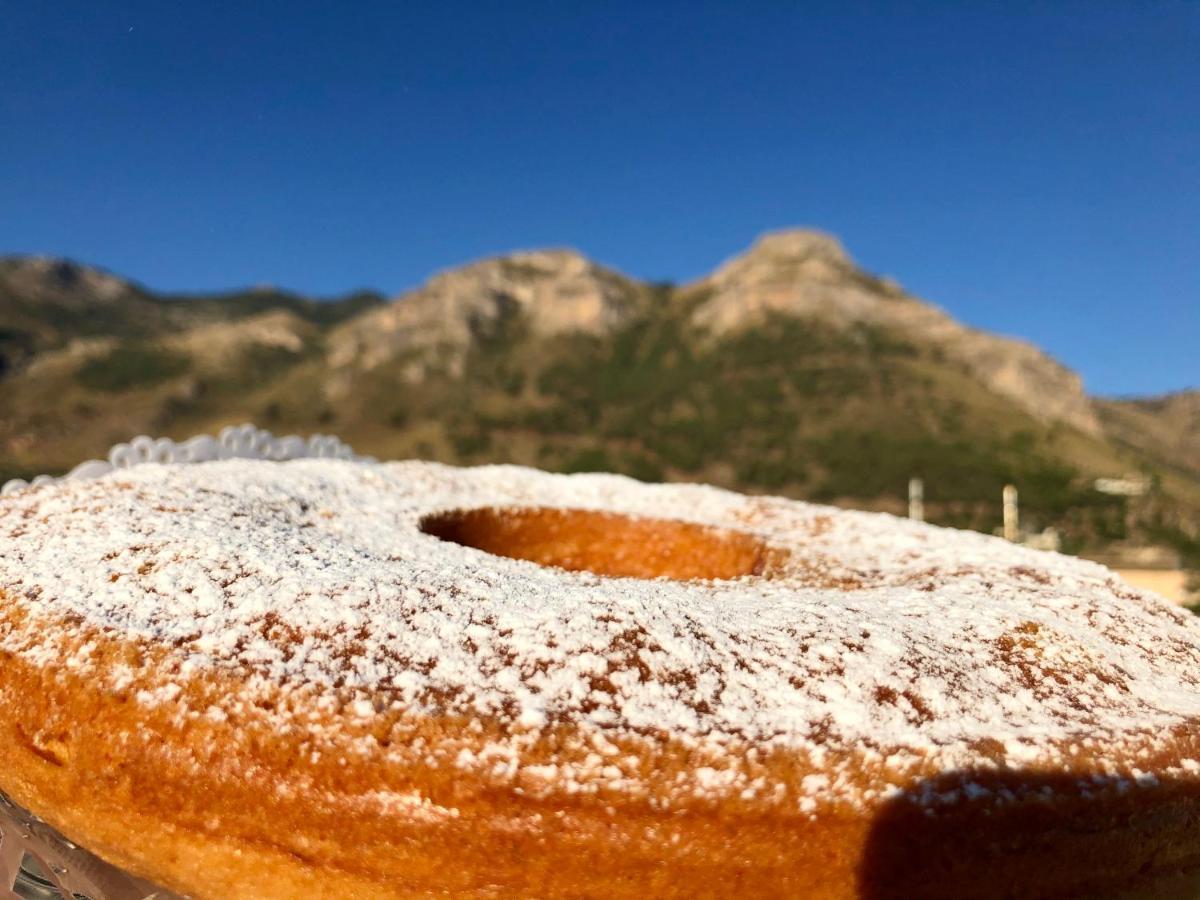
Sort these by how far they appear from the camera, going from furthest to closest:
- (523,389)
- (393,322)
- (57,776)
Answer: (393,322)
(523,389)
(57,776)

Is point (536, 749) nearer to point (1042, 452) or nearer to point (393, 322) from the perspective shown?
point (1042, 452)

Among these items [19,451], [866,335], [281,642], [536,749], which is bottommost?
[536,749]

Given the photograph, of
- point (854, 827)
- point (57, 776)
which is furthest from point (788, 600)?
point (57, 776)

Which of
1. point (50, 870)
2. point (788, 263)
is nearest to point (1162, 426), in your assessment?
point (788, 263)

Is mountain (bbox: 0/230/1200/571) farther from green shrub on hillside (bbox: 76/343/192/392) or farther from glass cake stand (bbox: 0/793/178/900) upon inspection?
glass cake stand (bbox: 0/793/178/900)

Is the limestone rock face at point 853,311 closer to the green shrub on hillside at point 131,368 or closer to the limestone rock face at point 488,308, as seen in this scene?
the limestone rock face at point 488,308

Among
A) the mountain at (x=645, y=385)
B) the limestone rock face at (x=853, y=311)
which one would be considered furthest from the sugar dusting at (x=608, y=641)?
the limestone rock face at (x=853, y=311)
